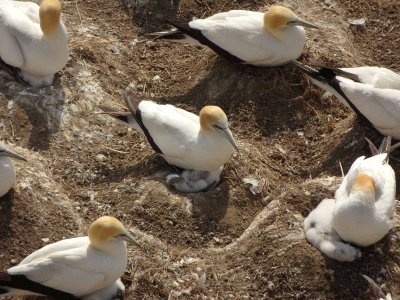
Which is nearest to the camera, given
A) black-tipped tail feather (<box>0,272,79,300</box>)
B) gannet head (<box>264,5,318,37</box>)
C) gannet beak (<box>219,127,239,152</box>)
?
black-tipped tail feather (<box>0,272,79,300</box>)

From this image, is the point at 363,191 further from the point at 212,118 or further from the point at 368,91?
the point at 368,91

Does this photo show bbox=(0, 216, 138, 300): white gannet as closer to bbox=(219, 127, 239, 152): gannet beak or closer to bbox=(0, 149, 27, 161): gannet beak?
bbox=(0, 149, 27, 161): gannet beak

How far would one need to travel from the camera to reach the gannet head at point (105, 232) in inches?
297

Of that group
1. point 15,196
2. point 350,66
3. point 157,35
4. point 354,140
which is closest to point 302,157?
point 354,140

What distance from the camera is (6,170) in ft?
27.0

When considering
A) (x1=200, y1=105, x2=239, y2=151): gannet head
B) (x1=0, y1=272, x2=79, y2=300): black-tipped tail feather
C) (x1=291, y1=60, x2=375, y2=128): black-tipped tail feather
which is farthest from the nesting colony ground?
(x1=0, y1=272, x2=79, y2=300): black-tipped tail feather

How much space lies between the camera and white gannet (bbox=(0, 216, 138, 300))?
24.3 feet

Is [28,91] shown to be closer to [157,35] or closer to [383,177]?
[157,35]

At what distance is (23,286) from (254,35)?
13.9ft

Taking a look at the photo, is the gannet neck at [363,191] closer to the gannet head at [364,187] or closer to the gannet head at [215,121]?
the gannet head at [364,187]

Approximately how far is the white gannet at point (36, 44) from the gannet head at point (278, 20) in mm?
2141

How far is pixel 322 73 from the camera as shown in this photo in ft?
31.9

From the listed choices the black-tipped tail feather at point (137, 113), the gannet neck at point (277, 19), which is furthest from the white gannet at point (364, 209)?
the gannet neck at point (277, 19)

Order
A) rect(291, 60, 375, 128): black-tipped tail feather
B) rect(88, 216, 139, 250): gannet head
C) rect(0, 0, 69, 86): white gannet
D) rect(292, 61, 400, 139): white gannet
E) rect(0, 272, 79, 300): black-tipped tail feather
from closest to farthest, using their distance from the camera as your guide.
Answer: rect(0, 272, 79, 300): black-tipped tail feather < rect(88, 216, 139, 250): gannet head < rect(292, 61, 400, 139): white gannet < rect(291, 60, 375, 128): black-tipped tail feather < rect(0, 0, 69, 86): white gannet
